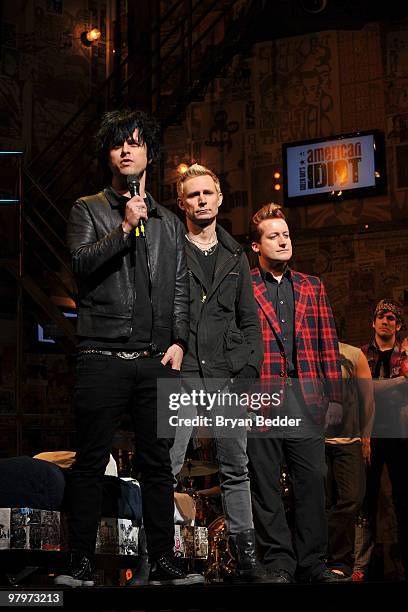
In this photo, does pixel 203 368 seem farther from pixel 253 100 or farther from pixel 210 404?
pixel 253 100

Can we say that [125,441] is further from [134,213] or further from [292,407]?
[134,213]

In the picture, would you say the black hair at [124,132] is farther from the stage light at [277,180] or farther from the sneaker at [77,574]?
the stage light at [277,180]

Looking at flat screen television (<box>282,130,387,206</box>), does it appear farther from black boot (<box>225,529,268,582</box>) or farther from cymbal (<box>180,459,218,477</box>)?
black boot (<box>225,529,268,582</box>)

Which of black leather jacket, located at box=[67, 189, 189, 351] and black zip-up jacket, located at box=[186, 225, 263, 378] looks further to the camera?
black zip-up jacket, located at box=[186, 225, 263, 378]

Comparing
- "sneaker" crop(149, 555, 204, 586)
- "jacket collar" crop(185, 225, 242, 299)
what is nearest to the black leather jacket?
"jacket collar" crop(185, 225, 242, 299)

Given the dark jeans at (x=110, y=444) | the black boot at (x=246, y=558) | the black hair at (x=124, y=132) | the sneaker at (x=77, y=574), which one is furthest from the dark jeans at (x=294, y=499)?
the black hair at (x=124, y=132)

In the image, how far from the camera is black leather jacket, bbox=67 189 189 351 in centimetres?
368

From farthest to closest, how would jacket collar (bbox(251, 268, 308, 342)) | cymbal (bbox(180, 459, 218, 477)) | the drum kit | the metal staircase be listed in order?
1. the metal staircase
2. the drum kit
3. cymbal (bbox(180, 459, 218, 477))
4. jacket collar (bbox(251, 268, 308, 342))

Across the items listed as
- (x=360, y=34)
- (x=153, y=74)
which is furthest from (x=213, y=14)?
(x=360, y=34)

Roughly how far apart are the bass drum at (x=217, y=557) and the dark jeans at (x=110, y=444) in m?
3.84

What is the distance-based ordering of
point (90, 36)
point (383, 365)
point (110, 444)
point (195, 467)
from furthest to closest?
point (90, 36) < point (195, 467) < point (383, 365) < point (110, 444)

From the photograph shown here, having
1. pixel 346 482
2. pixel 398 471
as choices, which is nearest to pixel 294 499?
pixel 346 482

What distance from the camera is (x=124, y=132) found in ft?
12.8

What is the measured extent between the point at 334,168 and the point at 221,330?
6.21 metres
